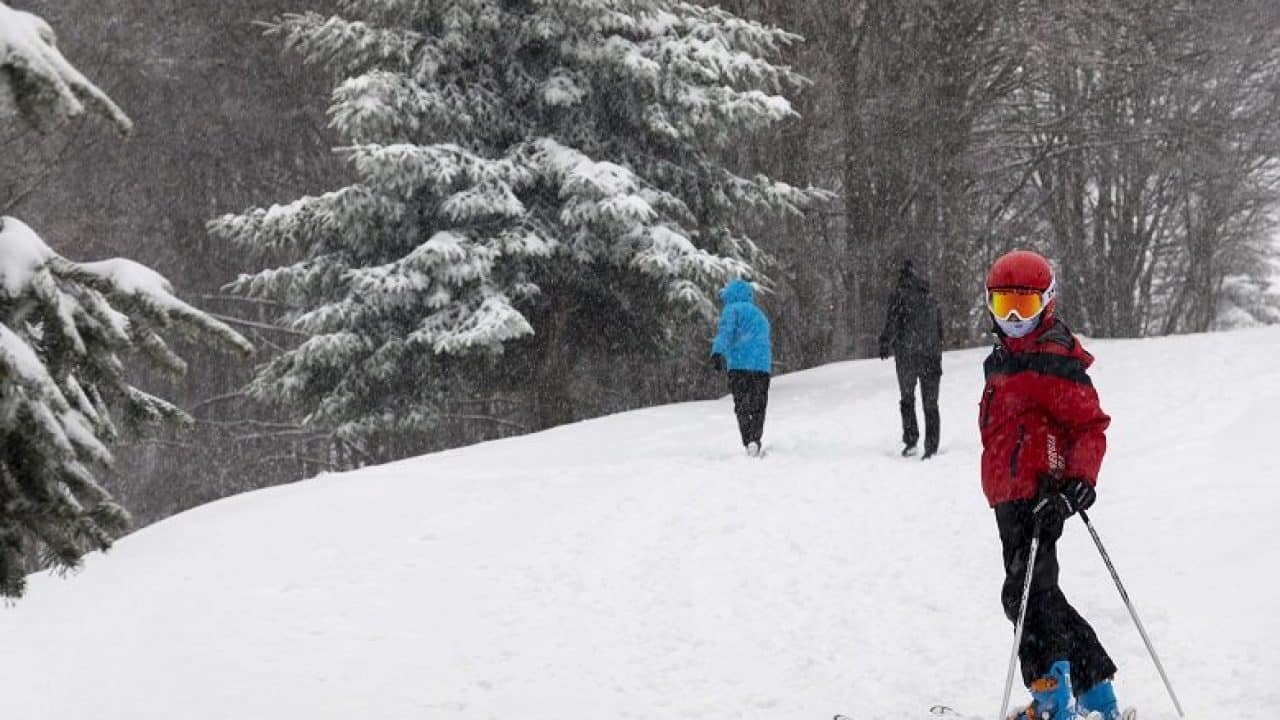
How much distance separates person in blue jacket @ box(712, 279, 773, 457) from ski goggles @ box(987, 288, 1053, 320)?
7308 millimetres

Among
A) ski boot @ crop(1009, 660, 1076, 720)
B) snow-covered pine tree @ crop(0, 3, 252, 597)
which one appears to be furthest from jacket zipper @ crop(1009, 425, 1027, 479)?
snow-covered pine tree @ crop(0, 3, 252, 597)

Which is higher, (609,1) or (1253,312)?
(609,1)

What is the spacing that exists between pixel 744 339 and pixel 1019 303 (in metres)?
7.52

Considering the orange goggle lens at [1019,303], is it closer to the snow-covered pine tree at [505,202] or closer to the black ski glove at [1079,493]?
the black ski glove at [1079,493]

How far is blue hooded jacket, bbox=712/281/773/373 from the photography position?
496 inches

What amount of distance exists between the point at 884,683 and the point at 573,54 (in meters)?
11.5

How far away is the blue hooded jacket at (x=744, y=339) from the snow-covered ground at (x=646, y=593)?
3.31 ft

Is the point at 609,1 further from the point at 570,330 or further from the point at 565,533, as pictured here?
the point at 565,533

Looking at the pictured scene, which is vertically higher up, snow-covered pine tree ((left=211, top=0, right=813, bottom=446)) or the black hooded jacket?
snow-covered pine tree ((left=211, top=0, right=813, bottom=446))

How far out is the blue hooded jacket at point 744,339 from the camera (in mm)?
12594

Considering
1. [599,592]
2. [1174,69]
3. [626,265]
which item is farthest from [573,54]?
[1174,69]

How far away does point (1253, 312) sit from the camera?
48812 mm

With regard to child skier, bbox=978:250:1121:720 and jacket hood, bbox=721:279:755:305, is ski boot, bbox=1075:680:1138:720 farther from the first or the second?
jacket hood, bbox=721:279:755:305

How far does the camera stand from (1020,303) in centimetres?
512
